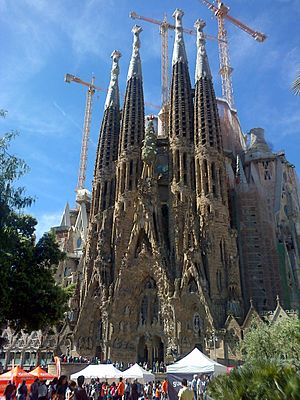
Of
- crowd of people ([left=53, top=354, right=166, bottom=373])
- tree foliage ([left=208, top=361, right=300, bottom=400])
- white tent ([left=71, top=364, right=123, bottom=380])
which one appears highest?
crowd of people ([left=53, top=354, right=166, bottom=373])

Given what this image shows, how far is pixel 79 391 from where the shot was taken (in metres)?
8.26

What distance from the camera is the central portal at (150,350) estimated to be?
34.9 m

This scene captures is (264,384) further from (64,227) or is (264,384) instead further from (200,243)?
(64,227)

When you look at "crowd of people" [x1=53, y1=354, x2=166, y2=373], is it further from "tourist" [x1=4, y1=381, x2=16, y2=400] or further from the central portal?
"tourist" [x1=4, y1=381, x2=16, y2=400]

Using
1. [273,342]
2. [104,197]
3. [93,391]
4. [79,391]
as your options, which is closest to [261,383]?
[79,391]

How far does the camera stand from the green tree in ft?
46.2

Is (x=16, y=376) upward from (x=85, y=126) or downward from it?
downward

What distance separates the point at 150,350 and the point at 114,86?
109ft

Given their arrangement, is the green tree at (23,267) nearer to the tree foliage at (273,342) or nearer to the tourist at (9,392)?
the tourist at (9,392)

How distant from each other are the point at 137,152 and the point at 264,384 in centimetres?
3863

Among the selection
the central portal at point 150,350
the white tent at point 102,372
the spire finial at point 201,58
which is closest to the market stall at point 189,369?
the white tent at point 102,372

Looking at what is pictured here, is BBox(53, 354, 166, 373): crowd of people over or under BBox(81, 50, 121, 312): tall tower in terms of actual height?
under

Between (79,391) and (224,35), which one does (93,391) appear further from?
(224,35)


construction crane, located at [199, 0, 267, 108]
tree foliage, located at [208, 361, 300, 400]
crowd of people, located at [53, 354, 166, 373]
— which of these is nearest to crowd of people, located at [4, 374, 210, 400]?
tree foliage, located at [208, 361, 300, 400]
